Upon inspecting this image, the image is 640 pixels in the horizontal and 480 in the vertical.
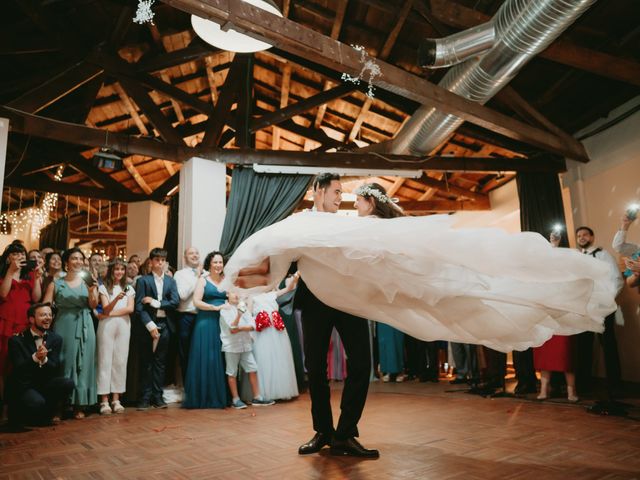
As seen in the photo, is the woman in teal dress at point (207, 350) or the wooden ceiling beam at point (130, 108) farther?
the wooden ceiling beam at point (130, 108)

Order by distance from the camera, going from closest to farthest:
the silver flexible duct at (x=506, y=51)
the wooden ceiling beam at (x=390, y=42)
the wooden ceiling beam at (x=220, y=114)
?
1. the silver flexible duct at (x=506, y=51)
2. the wooden ceiling beam at (x=390, y=42)
3. the wooden ceiling beam at (x=220, y=114)

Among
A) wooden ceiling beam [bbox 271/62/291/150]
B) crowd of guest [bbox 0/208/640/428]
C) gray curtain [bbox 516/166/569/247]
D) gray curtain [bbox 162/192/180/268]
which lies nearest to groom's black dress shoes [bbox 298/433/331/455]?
crowd of guest [bbox 0/208/640/428]

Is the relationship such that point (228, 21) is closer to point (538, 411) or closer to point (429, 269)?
point (429, 269)

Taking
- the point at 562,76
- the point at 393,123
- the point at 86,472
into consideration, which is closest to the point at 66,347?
the point at 86,472

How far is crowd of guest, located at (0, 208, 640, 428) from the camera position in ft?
12.5

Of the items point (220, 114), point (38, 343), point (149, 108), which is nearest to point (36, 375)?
point (38, 343)

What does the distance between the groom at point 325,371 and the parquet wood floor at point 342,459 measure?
0.10m

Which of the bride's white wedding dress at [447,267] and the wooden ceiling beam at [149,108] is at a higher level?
the wooden ceiling beam at [149,108]

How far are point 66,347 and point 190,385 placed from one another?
3.93ft

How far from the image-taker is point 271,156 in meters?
6.55

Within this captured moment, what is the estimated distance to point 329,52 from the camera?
3709 mm

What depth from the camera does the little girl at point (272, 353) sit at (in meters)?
4.80

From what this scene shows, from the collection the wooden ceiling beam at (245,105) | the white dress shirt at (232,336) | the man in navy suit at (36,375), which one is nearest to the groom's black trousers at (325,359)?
the white dress shirt at (232,336)

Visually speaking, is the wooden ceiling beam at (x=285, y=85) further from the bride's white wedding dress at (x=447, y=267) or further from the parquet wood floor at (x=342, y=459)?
the bride's white wedding dress at (x=447, y=267)
